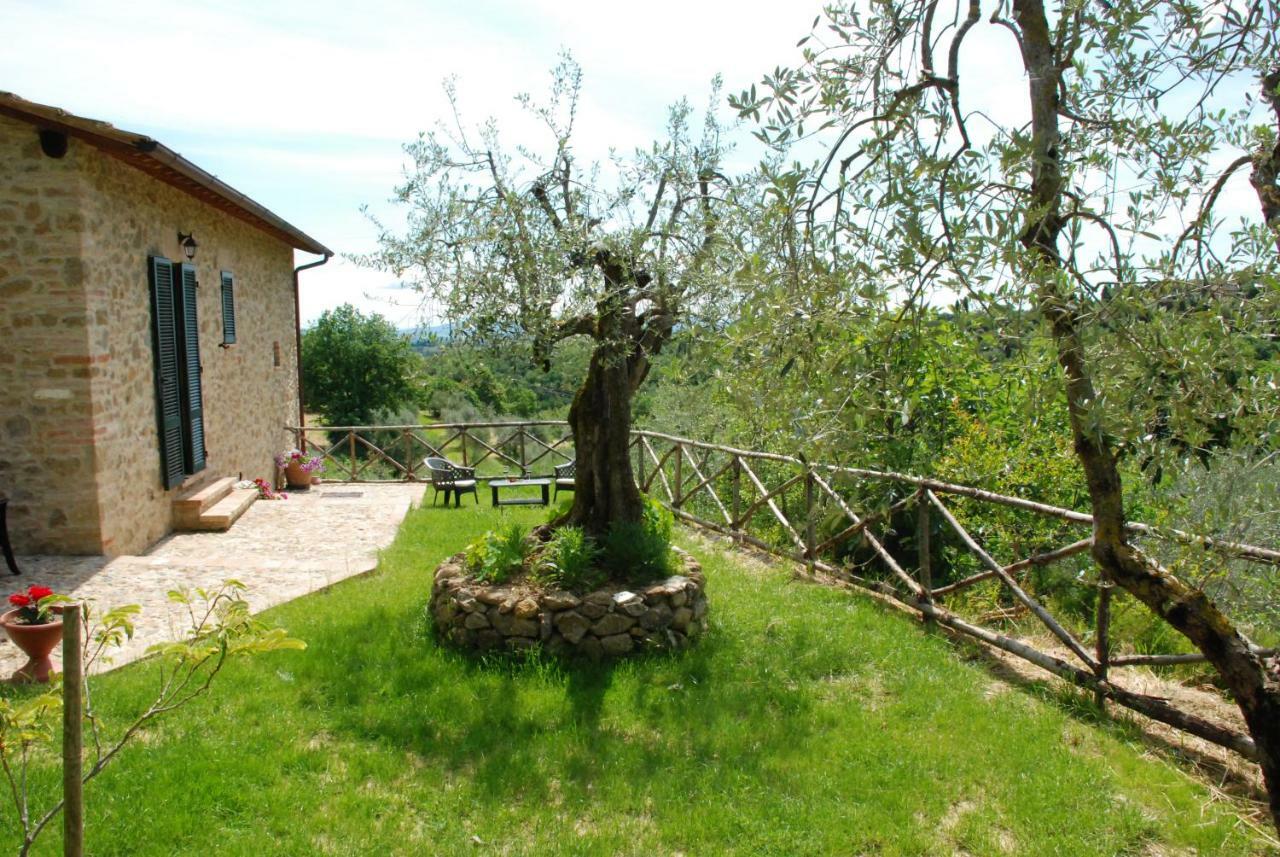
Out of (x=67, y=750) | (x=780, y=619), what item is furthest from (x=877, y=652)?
(x=67, y=750)

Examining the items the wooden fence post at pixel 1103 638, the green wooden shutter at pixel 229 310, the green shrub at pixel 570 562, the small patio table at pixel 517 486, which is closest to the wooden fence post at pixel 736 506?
the small patio table at pixel 517 486

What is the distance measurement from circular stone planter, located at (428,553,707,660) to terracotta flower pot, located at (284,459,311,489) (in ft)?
26.2

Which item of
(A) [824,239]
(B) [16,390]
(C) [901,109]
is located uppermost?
(C) [901,109]

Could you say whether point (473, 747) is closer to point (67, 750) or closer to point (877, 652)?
point (67, 750)

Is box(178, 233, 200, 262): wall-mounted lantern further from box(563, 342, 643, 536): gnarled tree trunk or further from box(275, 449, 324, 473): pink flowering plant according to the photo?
box(563, 342, 643, 536): gnarled tree trunk

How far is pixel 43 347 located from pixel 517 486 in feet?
18.5

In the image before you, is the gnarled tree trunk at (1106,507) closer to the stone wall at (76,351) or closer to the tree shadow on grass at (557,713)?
the tree shadow on grass at (557,713)

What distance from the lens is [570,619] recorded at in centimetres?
504

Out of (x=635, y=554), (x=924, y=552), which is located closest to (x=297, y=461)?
(x=635, y=554)

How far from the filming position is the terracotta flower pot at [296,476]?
12430 mm

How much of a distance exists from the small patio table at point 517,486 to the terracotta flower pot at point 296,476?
2.95 m

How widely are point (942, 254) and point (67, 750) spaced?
2.52 metres

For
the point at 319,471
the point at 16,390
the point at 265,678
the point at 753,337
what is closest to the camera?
the point at 753,337

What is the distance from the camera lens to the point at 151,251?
795 cm
